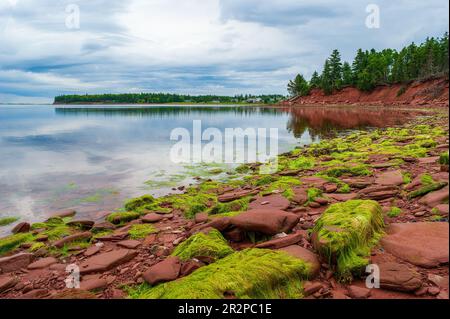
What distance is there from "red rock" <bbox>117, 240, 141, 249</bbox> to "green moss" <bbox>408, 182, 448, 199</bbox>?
6.44 meters

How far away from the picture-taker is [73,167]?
765 inches

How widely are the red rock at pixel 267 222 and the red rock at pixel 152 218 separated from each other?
376 cm

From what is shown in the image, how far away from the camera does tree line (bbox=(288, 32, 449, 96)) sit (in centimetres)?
8162

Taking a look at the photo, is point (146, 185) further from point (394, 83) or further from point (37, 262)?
point (394, 83)

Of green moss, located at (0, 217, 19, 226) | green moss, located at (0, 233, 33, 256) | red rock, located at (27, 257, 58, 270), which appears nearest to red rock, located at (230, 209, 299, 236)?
red rock, located at (27, 257, 58, 270)

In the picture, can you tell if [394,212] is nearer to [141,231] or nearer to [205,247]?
[205,247]

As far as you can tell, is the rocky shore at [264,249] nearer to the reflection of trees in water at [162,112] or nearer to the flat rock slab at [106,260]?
the flat rock slab at [106,260]

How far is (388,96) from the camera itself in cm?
8825

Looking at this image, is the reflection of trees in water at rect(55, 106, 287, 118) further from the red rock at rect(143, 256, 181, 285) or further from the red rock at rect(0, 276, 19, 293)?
the red rock at rect(143, 256, 181, 285)

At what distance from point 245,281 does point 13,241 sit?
23.7ft

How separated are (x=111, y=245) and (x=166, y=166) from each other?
12.0 m

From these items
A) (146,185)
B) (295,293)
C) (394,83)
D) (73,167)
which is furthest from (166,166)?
(394,83)

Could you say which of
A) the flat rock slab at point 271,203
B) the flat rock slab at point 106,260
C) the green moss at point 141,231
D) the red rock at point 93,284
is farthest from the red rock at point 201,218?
the red rock at point 93,284

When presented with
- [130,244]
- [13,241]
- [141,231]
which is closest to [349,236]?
[130,244]
